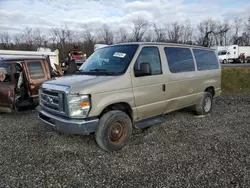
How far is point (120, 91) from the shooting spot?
404 cm

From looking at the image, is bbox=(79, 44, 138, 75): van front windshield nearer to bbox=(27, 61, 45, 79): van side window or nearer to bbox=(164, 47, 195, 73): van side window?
bbox=(164, 47, 195, 73): van side window

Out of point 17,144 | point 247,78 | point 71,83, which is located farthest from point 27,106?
point 247,78

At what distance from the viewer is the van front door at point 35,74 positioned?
267 inches

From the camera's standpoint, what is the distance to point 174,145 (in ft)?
14.2

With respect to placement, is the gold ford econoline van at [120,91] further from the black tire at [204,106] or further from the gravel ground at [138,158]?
the black tire at [204,106]

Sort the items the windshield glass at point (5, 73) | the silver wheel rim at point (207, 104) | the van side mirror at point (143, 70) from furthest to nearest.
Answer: the windshield glass at point (5, 73), the silver wheel rim at point (207, 104), the van side mirror at point (143, 70)

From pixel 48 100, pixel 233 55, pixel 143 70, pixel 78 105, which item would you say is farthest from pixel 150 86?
pixel 233 55

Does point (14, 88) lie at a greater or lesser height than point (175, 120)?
greater

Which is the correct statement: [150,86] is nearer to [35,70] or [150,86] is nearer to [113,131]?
[113,131]

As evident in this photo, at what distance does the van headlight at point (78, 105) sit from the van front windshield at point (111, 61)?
843mm

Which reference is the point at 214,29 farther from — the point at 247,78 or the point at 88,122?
the point at 88,122

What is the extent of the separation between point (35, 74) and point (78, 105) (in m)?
4.06

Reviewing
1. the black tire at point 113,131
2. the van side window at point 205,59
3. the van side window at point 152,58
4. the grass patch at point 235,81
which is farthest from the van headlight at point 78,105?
the grass patch at point 235,81

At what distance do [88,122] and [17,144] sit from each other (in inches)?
77.3
